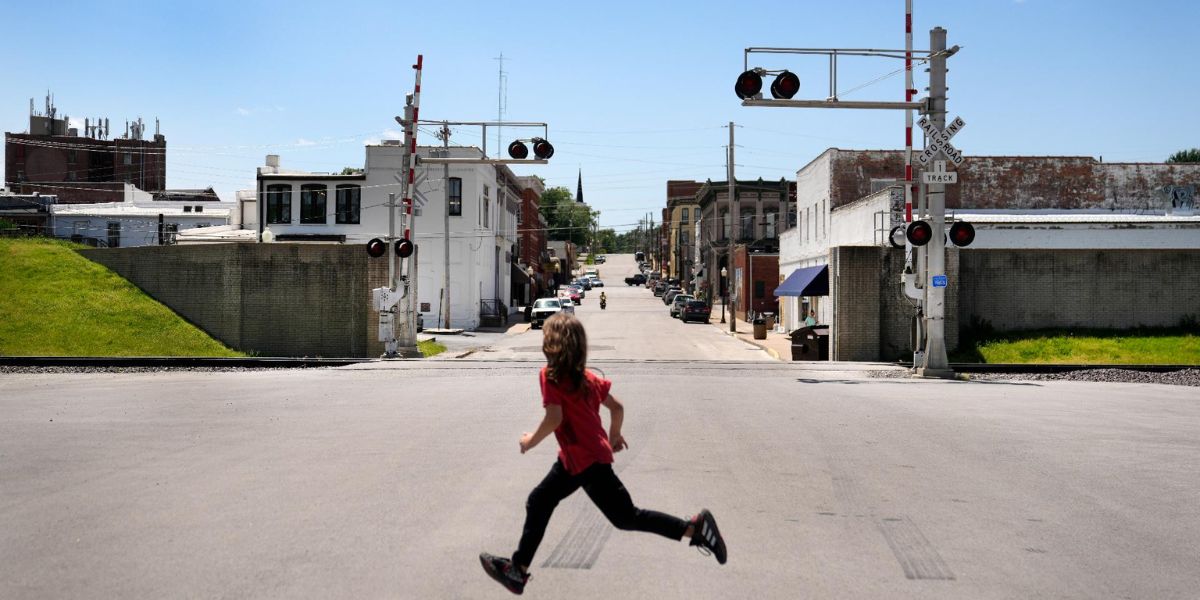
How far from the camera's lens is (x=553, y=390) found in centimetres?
567

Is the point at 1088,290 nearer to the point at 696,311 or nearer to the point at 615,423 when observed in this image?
the point at 615,423

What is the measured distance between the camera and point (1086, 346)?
89.0 feet

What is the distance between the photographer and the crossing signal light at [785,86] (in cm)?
2008

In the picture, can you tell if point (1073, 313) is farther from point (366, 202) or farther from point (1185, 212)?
point (366, 202)

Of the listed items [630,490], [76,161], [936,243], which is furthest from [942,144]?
[76,161]

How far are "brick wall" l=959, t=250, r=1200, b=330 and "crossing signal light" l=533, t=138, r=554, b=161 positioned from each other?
1249 cm

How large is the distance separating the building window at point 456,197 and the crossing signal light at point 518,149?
29.2 m

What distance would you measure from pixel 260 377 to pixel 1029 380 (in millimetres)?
16113

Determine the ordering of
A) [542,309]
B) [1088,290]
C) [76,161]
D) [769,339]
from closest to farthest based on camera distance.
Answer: [1088,290] < [769,339] < [542,309] < [76,161]

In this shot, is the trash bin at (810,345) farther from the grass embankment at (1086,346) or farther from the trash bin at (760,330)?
the trash bin at (760,330)

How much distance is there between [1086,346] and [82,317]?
97.4 ft

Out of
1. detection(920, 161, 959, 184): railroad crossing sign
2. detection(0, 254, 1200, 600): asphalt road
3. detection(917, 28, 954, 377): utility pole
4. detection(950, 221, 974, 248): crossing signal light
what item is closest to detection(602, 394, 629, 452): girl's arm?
detection(0, 254, 1200, 600): asphalt road

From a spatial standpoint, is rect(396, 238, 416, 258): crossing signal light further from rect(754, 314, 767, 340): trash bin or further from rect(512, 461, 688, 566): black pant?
rect(754, 314, 767, 340): trash bin

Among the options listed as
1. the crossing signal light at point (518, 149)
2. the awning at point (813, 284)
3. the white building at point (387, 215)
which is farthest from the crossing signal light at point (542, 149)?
the white building at point (387, 215)
